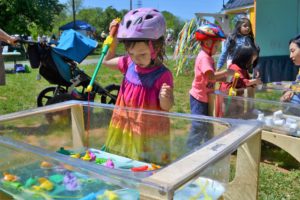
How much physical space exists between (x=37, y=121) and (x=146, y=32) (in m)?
0.58

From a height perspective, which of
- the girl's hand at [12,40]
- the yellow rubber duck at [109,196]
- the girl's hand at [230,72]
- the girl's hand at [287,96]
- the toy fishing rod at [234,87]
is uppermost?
the girl's hand at [12,40]

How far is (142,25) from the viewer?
4.71 ft

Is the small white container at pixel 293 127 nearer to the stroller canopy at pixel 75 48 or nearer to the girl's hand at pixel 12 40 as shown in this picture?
the stroller canopy at pixel 75 48

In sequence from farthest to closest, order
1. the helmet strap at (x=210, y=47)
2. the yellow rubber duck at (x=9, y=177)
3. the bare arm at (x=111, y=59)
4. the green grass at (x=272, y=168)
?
the helmet strap at (x=210, y=47), the green grass at (x=272, y=168), the bare arm at (x=111, y=59), the yellow rubber duck at (x=9, y=177)

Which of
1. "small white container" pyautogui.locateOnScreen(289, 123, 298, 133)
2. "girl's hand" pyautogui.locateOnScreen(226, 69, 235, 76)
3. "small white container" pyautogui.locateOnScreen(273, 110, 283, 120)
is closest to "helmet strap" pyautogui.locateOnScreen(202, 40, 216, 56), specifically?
"girl's hand" pyautogui.locateOnScreen(226, 69, 235, 76)

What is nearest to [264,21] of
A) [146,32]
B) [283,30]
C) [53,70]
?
[283,30]

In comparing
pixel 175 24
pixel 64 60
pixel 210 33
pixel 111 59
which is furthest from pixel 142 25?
pixel 175 24

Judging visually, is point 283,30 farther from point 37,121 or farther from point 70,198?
point 70,198

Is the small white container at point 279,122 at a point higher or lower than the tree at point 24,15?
lower

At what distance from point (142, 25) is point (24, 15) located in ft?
57.0

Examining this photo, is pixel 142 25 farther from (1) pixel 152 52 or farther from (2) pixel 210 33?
(2) pixel 210 33

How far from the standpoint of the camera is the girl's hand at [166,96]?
149cm

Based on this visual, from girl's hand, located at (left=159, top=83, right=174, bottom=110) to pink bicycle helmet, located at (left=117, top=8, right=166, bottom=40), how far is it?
215 millimetres

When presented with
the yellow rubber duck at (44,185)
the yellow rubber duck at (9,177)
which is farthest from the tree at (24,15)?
the yellow rubber duck at (44,185)
